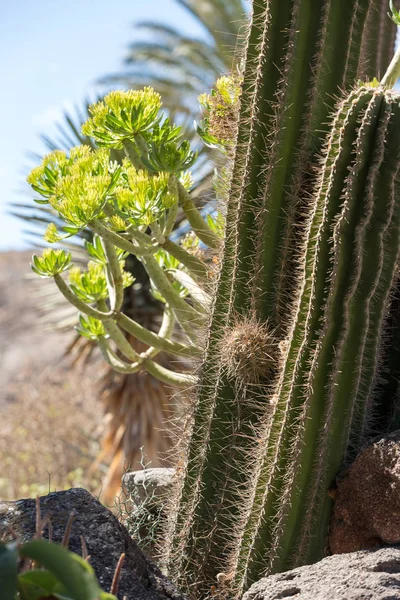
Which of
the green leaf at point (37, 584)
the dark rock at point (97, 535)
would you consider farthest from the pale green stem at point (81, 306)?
the green leaf at point (37, 584)

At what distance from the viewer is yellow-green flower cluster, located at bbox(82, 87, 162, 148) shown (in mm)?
2389

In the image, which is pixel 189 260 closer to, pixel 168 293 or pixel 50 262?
pixel 168 293

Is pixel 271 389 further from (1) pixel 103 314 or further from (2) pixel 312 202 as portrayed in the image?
(1) pixel 103 314

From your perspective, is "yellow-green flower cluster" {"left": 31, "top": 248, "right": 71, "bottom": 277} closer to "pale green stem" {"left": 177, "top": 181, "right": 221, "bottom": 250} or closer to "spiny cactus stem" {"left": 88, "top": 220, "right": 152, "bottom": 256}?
"spiny cactus stem" {"left": 88, "top": 220, "right": 152, "bottom": 256}

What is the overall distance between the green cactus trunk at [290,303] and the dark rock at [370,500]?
0.05 metres

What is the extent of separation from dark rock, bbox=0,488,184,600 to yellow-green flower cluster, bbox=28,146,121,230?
0.81 metres

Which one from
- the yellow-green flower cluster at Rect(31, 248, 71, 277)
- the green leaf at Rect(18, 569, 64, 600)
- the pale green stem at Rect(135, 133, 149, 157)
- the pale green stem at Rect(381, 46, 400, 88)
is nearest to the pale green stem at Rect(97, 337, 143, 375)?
the yellow-green flower cluster at Rect(31, 248, 71, 277)

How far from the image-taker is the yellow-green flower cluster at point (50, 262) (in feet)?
8.58

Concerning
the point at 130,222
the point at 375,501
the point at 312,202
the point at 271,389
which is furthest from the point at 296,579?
the point at 130,222

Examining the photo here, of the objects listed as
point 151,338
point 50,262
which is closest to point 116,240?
point 50,262

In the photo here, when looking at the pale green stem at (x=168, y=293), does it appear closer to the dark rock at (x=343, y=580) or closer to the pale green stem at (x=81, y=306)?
the pale green stem at (x=81, y=306)

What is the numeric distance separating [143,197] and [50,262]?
1.59ft

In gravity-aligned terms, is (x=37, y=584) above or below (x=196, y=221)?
below

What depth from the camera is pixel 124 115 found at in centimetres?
240
